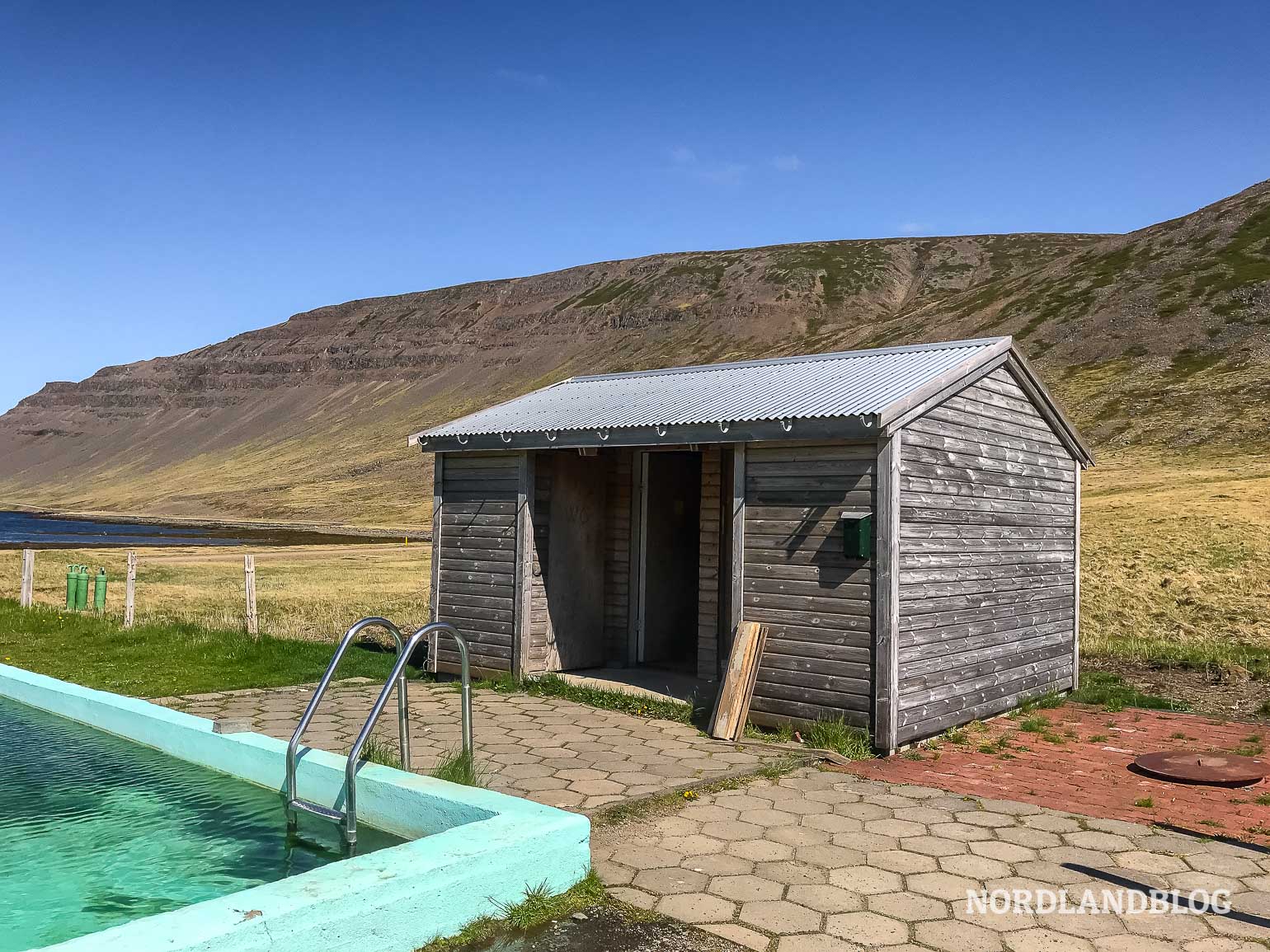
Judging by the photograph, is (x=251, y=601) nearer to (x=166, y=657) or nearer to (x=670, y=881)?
(x=166, y=657)

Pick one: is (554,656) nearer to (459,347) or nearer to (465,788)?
(465,788)

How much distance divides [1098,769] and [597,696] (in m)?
4.64

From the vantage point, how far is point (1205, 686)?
1178cm

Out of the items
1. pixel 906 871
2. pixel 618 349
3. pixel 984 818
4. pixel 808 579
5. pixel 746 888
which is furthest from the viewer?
pixel 618 349

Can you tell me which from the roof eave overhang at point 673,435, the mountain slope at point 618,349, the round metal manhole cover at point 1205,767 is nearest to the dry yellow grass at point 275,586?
the roof eave overhang at point 673,435

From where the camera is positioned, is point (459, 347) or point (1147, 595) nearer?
point (1147, 595)

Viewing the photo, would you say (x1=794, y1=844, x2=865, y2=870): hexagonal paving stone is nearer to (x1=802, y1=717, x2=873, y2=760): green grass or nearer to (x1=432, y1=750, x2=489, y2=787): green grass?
(x1=432, y1=750, x2=489, y2=787): green grass

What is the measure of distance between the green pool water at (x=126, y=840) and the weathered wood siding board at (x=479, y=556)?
160 inches

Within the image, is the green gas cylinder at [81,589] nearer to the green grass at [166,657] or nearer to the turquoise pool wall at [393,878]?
the green grass at [166,657]

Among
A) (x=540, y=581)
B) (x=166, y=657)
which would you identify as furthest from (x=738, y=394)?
(x=166, y=657)

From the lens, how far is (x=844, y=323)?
13212 centimetres

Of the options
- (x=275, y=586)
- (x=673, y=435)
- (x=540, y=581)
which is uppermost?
(x=673, y=435)

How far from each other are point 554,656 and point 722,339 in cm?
12280

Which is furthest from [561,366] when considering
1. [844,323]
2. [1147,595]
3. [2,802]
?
[2,802]
